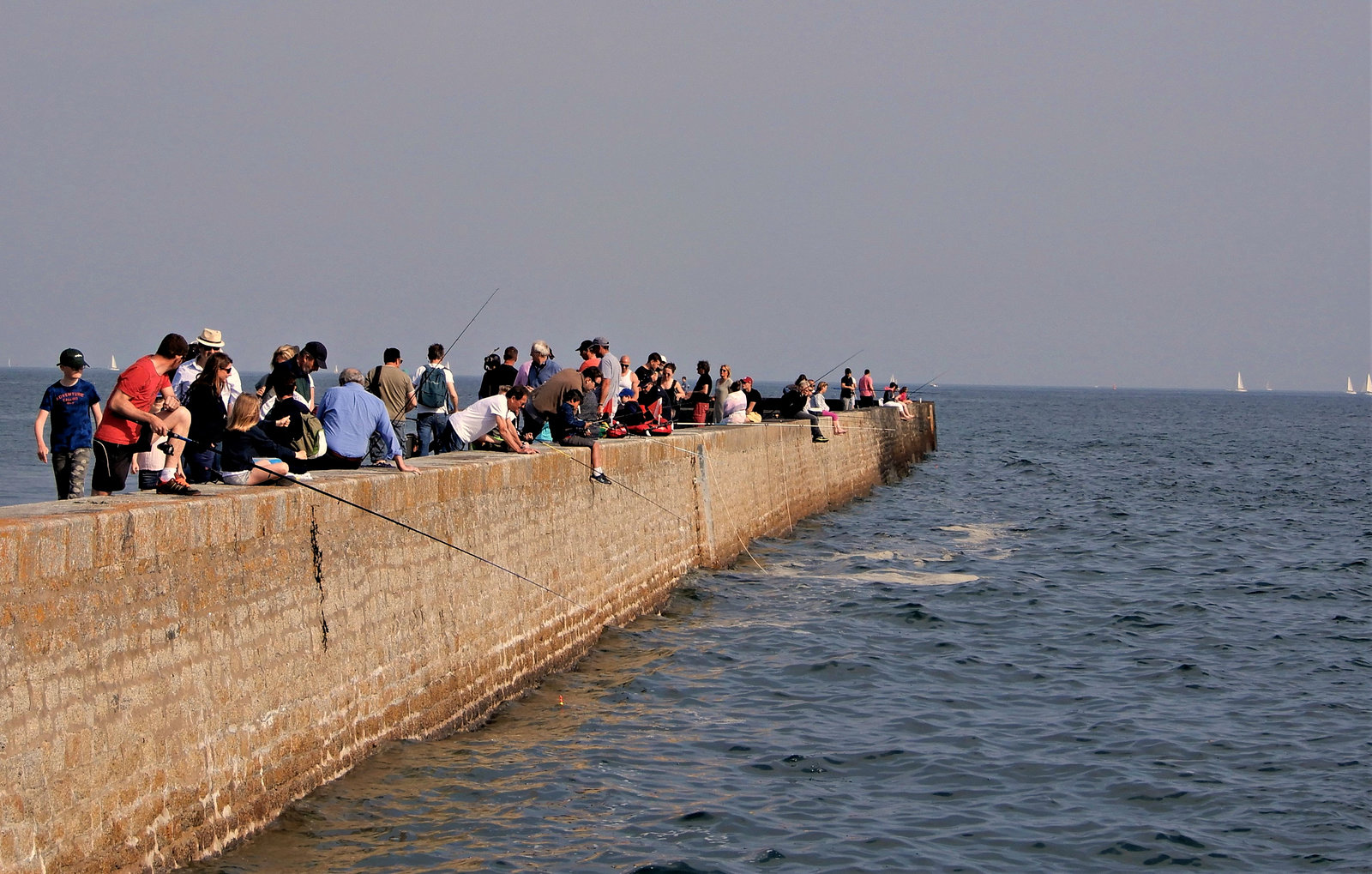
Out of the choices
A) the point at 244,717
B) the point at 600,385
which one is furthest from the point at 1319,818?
the point at 600,385

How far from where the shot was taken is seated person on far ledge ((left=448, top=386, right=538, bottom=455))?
10.4 meters

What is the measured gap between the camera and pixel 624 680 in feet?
34.8

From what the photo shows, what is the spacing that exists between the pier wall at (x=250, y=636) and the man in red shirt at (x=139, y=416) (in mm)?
737

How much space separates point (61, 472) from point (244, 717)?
2.97 meters

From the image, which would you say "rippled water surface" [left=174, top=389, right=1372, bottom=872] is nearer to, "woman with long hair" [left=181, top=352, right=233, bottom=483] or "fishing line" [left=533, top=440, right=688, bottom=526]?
"fishing line" [left=533, top=440, right=688, bottom=526]

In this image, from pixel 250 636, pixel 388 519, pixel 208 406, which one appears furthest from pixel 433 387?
pixel 250 636

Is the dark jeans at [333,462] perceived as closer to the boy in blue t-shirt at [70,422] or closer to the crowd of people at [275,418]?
the crowd of people at [275,418]

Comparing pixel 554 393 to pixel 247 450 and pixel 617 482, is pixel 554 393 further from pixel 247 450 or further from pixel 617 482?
pixel 247 450

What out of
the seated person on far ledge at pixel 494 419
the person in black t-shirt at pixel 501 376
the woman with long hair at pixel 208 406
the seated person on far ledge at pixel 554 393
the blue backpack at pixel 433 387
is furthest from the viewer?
the person in black t-shirt at pixel 501 376

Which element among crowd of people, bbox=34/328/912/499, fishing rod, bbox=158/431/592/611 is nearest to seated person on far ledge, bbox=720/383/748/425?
crowd of people, bbox=34/328/912/499

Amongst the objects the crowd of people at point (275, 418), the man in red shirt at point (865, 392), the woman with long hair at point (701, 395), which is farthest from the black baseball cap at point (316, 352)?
the man in red shirt at point (865, 392)

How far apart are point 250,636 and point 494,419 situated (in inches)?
170

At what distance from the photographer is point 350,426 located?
8734 mm

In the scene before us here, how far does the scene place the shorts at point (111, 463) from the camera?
767cm
